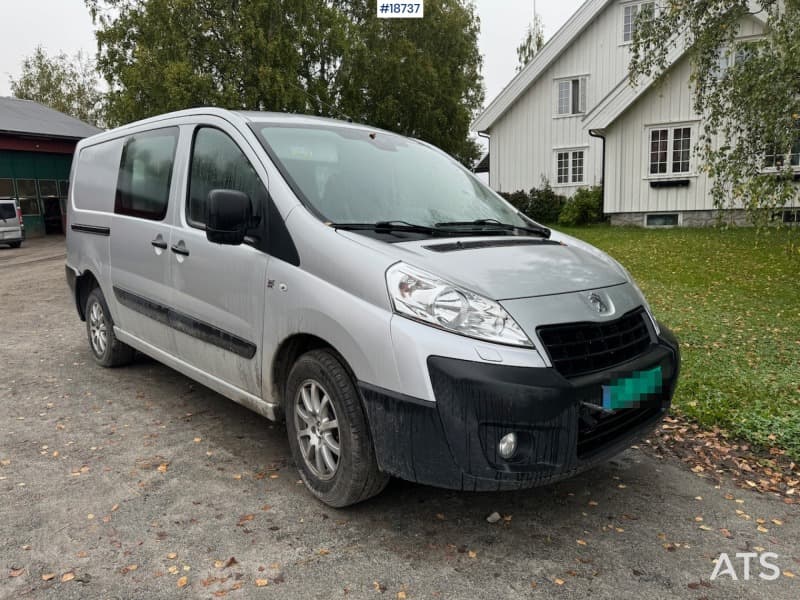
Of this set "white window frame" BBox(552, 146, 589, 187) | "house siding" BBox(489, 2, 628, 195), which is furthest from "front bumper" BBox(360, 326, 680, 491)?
"white window frame" BBox(552, 146, 589, 187)

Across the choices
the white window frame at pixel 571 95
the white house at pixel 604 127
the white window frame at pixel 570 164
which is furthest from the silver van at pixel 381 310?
the white window frame at pixel 571 95

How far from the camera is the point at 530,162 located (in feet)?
82.6

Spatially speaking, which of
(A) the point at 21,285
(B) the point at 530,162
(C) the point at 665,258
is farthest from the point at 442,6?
(A) the point at 21,285

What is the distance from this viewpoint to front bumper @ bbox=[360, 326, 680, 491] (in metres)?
2.60

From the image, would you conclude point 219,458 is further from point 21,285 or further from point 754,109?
point 21,285

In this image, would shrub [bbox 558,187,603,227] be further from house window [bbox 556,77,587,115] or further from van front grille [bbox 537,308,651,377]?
van front grille [bbox 537,308,651,377]

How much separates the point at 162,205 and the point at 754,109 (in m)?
7.54

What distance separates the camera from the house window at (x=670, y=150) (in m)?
19.9

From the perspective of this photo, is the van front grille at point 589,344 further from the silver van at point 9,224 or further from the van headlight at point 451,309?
the silver van at point 9,224

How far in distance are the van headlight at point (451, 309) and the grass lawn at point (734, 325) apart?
7.90 feet

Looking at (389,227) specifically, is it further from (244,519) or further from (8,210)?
(8,210)

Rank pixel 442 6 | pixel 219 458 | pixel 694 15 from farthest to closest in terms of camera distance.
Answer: pixel 442 6 < pixel 694 15 < pixel 219 458

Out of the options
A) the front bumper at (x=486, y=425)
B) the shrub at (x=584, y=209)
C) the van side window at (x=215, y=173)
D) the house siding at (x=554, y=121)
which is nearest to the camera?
the front bumper at (x=486, y=425)

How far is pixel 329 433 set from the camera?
3.14m
